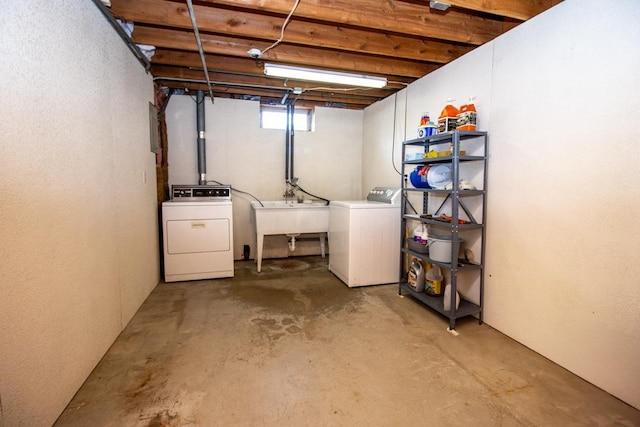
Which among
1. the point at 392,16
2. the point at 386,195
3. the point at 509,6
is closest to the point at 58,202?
the point at 392,16

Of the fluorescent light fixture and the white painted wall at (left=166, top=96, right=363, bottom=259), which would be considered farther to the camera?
the white painted wall at (left=166, top=96, right=363, bottom=259)

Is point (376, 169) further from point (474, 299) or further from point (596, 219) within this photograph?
point (596, 219)

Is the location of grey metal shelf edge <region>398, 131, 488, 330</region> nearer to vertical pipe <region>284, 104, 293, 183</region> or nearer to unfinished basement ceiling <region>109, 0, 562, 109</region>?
unfinished basement ceiling <region>109, 0, 562, 109</region>

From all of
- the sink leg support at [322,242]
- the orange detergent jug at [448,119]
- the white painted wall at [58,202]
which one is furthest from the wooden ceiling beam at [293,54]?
the sink leg support at [322,242]

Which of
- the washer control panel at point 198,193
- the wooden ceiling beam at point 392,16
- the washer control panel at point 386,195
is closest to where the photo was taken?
the wooden ceiling beam at point 392,16

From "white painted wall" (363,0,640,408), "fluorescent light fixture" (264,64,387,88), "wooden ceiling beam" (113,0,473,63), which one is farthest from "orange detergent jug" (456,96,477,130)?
"fluorescent light fixture" (264,64,387,88)

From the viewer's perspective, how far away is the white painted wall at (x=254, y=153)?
4066mm

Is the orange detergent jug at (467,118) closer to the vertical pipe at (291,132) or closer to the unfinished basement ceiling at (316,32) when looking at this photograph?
the unfinished basement ceiling at (316,32)

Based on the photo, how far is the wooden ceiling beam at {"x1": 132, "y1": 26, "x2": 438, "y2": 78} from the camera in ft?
8.32

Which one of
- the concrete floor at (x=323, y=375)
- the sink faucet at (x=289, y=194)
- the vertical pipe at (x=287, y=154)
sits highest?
the vertical pipe at (x=287, y=154)

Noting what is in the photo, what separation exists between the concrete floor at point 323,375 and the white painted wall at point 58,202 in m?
0.29

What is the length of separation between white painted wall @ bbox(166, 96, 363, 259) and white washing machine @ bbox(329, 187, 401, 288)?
1.43 m

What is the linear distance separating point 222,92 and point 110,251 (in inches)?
110

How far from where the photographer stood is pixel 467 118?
233 centimetres
